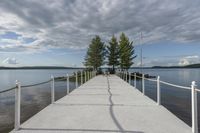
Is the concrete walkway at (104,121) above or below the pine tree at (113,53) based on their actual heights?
below

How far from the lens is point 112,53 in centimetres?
5691

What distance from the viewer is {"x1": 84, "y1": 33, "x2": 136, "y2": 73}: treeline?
5441 centimetres

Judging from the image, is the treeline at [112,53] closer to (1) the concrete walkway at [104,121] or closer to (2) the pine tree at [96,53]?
(2) the pine tree at [96,53]

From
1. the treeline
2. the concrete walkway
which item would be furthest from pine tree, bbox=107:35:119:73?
the concrete walkway

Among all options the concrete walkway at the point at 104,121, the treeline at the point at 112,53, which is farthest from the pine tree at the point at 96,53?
the concrete walkway at the point at 104,121

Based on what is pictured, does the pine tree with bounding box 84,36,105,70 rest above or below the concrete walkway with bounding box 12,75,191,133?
above

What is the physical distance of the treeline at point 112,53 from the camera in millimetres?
54406

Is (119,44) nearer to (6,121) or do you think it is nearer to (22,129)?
(6,121)

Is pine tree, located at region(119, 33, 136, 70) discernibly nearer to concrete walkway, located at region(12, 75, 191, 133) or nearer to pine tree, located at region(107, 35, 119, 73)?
pine tree, located at region(107, 35, 119, 73)

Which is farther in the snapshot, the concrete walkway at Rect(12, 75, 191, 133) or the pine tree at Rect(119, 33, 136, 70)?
the pine tree at Rect(119, 33, 136, 70)

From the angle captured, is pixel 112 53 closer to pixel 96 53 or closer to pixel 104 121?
pixel 96 53

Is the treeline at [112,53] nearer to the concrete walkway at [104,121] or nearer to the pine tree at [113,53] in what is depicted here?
the pine tree at [113,53]

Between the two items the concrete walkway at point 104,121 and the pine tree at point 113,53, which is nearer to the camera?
the concrete walkway at point 104,121

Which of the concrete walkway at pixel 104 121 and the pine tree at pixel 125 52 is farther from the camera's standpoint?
the pine tree at pixel 125 52
